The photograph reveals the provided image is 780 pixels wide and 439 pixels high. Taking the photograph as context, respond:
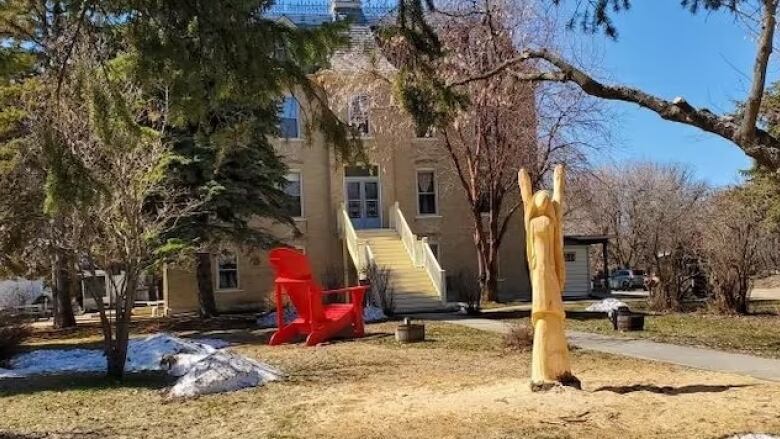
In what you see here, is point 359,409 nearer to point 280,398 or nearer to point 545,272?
point 280,398

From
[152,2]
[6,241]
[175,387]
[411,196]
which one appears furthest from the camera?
[411,196]

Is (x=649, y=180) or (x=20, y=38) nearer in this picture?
(x=20, y=38)

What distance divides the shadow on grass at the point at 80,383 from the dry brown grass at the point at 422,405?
0.03 meters

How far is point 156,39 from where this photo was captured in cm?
614

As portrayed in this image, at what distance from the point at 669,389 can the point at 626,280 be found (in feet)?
134

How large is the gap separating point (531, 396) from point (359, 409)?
5.69ft

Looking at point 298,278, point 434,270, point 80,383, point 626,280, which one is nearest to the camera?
point 80,383

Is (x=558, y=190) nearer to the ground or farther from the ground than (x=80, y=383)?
farther from the ground

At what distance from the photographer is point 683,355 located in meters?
12.0

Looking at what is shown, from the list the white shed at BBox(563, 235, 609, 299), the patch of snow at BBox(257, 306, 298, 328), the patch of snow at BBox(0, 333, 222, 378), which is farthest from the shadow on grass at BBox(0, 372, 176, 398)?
the white shed at BBox(563, 235, 609, 299)

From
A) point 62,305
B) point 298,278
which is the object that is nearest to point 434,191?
point 62,305

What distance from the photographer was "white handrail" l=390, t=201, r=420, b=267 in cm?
2731

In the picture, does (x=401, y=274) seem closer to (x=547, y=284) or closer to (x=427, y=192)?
(x=427, y=192)

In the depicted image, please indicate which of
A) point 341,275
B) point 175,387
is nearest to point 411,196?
point 341,275
